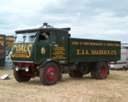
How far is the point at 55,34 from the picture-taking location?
18.8m

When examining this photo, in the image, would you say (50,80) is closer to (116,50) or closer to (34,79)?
(34,79)

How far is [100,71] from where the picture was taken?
71.0 feet

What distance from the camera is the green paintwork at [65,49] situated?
59.3 ft

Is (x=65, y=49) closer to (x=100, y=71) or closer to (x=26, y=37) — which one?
(x=26, y=37)

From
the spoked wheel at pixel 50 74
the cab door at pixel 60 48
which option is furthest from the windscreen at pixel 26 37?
the spoked wheel at pixel 50 74

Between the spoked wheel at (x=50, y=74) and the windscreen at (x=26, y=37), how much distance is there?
1.43 meters

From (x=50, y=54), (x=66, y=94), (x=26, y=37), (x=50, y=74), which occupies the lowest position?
(x=66, y=94)

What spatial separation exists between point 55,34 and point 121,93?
17.1ft

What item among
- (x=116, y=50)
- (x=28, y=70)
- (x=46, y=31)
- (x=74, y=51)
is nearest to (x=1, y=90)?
(x=28, y=70)

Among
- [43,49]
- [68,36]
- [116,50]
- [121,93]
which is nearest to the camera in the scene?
[121,93]

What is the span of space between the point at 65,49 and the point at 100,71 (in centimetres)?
327

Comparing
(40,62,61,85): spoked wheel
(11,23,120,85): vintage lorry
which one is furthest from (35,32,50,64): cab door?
(40,62,61,85): spoked wheel

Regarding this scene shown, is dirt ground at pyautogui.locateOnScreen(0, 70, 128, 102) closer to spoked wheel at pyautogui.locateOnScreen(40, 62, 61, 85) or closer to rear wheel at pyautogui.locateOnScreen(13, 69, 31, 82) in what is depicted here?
spoked wheel at pyautogui.locateOnScreen(40, 62, 61, 85)

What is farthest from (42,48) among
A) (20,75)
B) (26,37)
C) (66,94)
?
(66,94)
